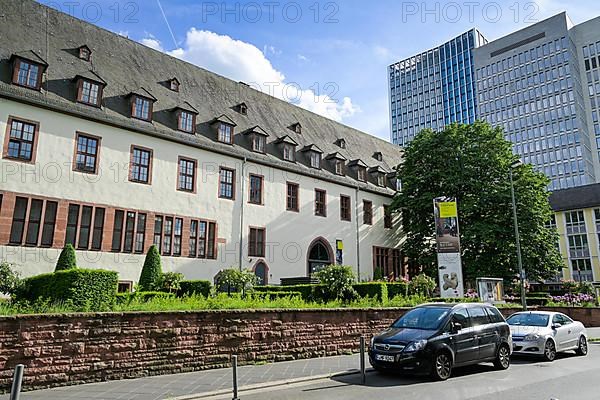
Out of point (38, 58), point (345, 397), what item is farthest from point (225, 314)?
point (38, 58)

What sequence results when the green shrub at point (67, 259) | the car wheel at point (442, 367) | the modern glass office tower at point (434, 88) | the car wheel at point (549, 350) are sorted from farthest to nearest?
the modern glass office tower at point (434, 88) → the green shrub at point (67, 259) → the car wheel at point (549, 350) → the car wheel at point (442, 367)

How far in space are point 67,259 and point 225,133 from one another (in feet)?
39.5

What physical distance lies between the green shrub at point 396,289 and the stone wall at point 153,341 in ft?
28.6

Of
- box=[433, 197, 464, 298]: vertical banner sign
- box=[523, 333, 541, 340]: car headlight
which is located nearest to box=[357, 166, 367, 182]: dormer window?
box=[433, 197, 464, 298]: vertical banner sign

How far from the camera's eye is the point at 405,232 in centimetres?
3772

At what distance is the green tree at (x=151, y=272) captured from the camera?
2077cm

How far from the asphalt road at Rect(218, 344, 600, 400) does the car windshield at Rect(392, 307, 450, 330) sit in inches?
49.1

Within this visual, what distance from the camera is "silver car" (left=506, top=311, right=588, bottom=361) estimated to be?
45.1ft

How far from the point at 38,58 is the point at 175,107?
6.95 m

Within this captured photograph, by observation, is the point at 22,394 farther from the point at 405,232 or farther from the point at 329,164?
the point at 405,232

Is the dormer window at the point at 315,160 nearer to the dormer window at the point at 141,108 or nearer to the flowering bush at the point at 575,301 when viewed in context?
the dormer window at the point at 141,108

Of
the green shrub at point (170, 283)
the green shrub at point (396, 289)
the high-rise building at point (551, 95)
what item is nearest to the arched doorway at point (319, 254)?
the green shrub at point (396, 289)

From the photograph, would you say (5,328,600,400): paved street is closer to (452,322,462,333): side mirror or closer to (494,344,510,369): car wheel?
(494,344,510,369): car wheel

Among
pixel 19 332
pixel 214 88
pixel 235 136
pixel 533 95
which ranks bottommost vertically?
pixel 19 332
